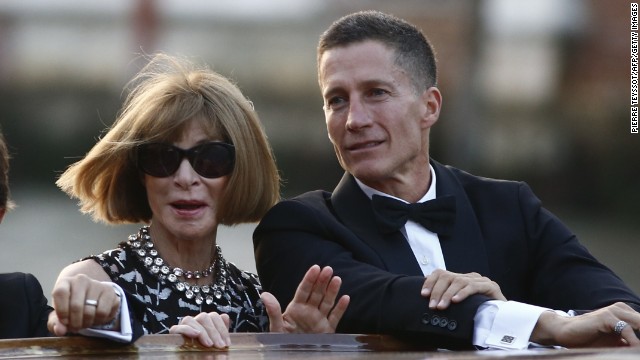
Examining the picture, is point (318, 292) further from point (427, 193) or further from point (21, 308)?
point (427, 193)

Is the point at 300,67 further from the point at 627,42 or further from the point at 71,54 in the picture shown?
the point at 627,42

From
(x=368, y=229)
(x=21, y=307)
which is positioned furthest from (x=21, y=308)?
(x=368, y=229)

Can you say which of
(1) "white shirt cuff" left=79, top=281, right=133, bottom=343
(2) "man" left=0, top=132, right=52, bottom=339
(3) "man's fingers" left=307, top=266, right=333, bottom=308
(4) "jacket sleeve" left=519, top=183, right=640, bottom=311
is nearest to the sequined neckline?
(2) "man" left=0, top=132, right=52, bottom=339

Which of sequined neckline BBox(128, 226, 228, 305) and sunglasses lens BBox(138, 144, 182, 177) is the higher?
sunglasses lens BBox(138, 144, 182, 177)

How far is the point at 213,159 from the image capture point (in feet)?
11.1

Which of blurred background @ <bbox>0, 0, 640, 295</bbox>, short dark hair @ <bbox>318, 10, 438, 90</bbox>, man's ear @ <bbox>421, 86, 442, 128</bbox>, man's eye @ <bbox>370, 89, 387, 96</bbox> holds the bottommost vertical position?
blurred background @ <bbox>0, 0, 640, 295</bbox>

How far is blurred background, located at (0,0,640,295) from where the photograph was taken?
11.0 m

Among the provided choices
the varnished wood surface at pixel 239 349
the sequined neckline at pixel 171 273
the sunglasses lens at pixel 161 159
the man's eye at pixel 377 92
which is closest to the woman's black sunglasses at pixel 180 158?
the sunglasses lens at pixel 161 159

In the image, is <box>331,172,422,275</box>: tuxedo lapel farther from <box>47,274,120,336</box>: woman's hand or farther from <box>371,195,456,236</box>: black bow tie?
<box>47,274,120,336</box>: woman's hand

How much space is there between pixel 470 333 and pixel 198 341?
61 centimetres

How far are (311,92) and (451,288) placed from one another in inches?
319

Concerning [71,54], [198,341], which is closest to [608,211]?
[71,54]

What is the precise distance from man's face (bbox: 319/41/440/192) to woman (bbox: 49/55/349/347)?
0.21 m

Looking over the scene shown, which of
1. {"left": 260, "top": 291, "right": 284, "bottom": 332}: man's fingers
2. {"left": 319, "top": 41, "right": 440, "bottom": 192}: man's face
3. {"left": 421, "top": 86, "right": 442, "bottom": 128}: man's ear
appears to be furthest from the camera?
{"left": 421, "top": 86, "right": 442, "bottom": 128}: man's ear
